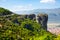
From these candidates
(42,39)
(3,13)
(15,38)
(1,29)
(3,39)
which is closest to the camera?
(42,39)

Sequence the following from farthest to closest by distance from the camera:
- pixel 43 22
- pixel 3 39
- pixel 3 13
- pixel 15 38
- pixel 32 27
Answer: pixel 43 22, pixel 3 13, pixel 32 27, pixel 15 38, pixel 3 39

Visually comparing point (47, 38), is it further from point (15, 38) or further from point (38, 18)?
point (38, 18)

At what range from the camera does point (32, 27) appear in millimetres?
114062

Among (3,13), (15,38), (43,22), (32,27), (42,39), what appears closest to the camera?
(42,39)

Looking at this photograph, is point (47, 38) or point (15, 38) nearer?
point (47, 38)

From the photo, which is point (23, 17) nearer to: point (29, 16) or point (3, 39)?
point (29, 16)

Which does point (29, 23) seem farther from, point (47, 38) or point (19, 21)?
point (47, 38)

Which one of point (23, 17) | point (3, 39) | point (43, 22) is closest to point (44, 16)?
point (43, 22)

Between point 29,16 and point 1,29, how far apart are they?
218ft

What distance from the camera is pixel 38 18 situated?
138m

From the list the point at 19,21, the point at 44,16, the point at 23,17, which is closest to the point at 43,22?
the point at 44,16

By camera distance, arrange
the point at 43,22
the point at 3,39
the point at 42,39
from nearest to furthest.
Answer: the point at 42,39, the point at 3,39, the point at 43,22

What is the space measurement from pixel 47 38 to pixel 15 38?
1457 cm

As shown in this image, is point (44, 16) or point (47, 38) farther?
point (44, 16)
